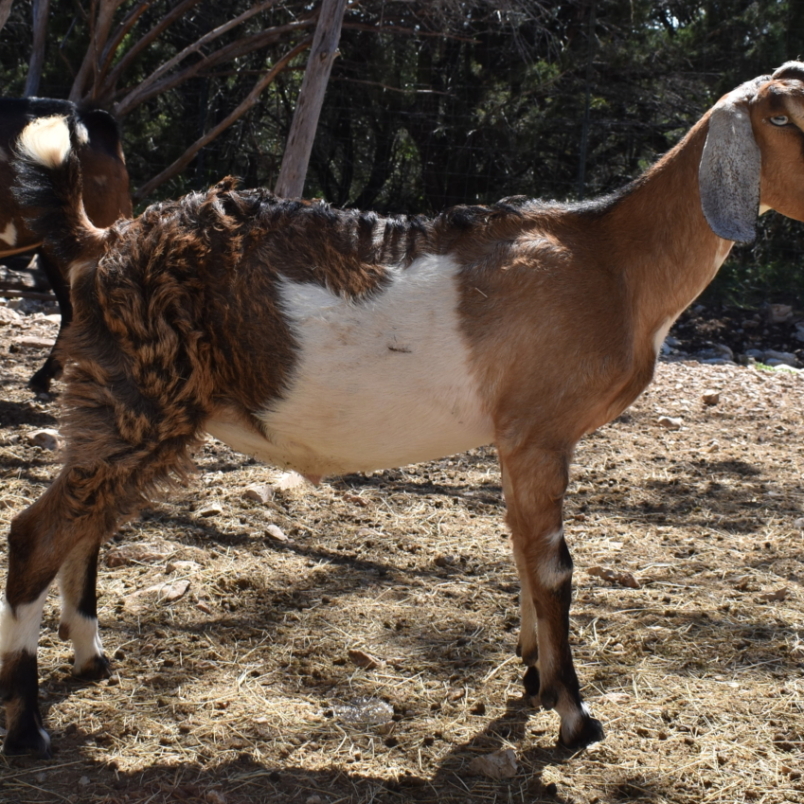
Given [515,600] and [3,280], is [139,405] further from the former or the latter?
[3,280]

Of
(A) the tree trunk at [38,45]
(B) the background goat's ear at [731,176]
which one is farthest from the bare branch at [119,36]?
(B) the background goat's ear at [731,176]

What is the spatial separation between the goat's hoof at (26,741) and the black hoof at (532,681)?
163cm

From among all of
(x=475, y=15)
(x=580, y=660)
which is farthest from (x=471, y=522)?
(x=475, y=15)

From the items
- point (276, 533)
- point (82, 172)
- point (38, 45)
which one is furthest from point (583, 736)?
point (38, 45)

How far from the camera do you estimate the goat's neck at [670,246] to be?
312 cm

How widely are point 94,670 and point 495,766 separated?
4.81ft

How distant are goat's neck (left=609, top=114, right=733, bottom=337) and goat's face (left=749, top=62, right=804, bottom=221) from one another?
202 millimetres

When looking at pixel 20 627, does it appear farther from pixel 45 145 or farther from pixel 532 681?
pixel 532 681

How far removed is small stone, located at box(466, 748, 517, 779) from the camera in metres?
2.75

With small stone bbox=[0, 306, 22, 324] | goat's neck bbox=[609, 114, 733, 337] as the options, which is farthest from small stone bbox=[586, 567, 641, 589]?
small stone bbox=[0, 306, 22, 324]

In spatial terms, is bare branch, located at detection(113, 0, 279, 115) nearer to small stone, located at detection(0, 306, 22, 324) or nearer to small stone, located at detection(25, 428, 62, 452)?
small stone, located at detection(0, 306, 22, 324)

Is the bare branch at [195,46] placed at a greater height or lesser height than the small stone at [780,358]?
greater

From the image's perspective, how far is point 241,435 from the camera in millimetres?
3041

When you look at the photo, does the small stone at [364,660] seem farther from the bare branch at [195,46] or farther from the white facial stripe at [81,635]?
the bare branch at [195,46]
